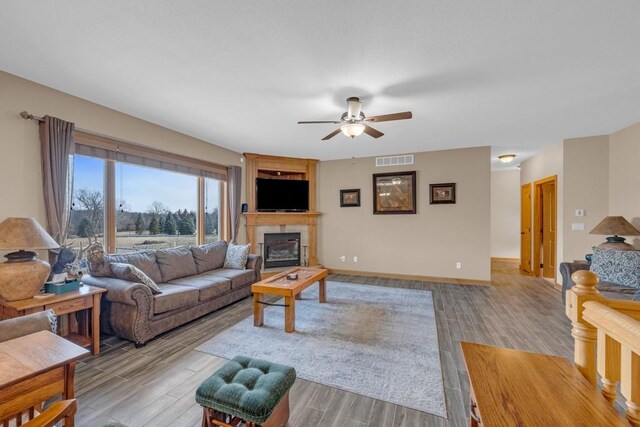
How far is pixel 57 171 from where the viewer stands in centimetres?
271

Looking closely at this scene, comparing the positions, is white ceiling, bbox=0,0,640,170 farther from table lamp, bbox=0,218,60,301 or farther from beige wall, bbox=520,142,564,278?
table lamp, bbox=0,218,60,301

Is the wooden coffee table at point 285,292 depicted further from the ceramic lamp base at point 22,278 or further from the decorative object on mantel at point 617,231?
the decorative object on mantel at point 617,231

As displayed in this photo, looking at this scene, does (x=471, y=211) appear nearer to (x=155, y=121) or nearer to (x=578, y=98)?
(x=578, y=98)

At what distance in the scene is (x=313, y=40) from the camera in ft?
6.37

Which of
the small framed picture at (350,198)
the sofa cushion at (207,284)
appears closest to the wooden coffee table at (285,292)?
the sofa cushion at (207,284)

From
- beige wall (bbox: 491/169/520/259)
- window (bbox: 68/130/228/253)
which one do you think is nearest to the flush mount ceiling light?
beige wall (bbox: 491/169/520/259)

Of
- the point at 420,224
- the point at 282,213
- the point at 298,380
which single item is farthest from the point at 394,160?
the point at 298,380

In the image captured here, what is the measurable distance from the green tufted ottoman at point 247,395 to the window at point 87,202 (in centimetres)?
278

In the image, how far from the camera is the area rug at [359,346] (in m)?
2.07

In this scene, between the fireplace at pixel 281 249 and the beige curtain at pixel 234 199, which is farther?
the fireplace at pixel 281 249

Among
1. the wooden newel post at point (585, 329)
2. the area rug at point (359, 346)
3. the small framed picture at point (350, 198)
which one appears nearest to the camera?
the wooden newel post at point (585, 329)

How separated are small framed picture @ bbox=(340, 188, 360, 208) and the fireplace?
1.29m

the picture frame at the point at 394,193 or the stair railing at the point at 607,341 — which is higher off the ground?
the picture frame at the point at 394,193

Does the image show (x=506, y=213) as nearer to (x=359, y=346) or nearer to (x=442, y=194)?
(x=442, y=194)
